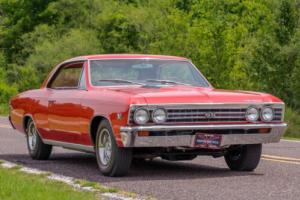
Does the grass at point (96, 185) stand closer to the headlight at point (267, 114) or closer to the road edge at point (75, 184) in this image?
the road edge at point (75, 184)

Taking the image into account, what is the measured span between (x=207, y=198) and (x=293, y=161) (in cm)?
397

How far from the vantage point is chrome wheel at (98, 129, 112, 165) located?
9562 millimetres

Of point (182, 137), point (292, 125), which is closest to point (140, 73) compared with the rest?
point (182, 137)

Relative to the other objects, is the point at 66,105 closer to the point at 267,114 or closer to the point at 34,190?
the point at 267,114

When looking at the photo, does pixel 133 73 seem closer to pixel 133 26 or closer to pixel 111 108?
pixel 111 108

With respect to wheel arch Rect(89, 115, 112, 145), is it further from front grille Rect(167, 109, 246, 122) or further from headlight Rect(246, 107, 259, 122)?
headlight Rect(246, 107, 259, 122)

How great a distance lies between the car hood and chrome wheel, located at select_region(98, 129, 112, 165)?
528mm

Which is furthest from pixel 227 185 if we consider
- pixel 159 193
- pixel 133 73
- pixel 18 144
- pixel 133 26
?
pixel 133 26

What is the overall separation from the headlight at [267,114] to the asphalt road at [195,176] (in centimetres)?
65

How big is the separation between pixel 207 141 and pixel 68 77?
2982mm

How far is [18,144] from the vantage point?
1486 centimetres

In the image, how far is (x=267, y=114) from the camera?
9.56m

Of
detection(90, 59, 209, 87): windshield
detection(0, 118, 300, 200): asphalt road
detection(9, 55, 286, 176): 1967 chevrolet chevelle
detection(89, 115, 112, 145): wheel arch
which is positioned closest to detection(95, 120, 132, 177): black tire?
detection(9, 55, 286, 176): 1967 chevrolet chevelle

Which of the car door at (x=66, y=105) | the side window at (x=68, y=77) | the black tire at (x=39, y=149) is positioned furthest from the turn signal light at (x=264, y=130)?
the black tire at (x=39, y=149)
